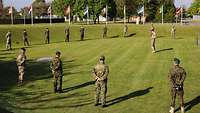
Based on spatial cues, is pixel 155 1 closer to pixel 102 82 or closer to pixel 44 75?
pixel 44 75

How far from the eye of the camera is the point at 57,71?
21516mm

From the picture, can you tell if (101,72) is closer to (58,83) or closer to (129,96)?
(129,96)

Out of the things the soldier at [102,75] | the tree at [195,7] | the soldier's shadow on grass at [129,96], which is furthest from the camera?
the tree at [195,7]

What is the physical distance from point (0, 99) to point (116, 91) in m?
5.36

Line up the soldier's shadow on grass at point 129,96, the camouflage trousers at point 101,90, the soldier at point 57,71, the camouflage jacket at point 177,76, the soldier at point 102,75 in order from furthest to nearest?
the soldier at point 57,71
the soldier's shadow on grass at point 129,96
the camouflage trousers at point 101,90
the soldier at point 102,75
the camouflage jacket at point 177,76

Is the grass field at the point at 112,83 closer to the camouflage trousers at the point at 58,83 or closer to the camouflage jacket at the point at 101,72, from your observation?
the camouflage trousers at the point at 58,83

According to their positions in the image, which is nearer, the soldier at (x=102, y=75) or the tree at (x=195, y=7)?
the soldier at (x=102, y=75)

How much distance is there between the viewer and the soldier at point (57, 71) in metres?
21.4

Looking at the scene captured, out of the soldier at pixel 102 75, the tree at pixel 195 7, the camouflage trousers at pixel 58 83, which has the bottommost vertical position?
the camouflage trousers at pixel 58 83

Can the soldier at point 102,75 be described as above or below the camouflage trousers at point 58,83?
above

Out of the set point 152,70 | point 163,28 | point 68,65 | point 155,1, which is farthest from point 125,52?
point 155,1

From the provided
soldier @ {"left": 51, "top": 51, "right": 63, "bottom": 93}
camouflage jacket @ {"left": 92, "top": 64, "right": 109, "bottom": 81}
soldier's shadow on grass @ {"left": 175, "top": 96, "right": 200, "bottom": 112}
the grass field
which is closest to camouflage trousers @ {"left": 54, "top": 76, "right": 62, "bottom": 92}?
soldier @ {"left": 51, "top": 51, "right": 63, "bottom": 93}

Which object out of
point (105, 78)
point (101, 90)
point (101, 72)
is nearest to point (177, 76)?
point (105, 78)

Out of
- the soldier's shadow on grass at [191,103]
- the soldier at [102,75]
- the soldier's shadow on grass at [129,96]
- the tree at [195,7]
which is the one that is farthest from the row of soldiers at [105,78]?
the tree at [195,7]
